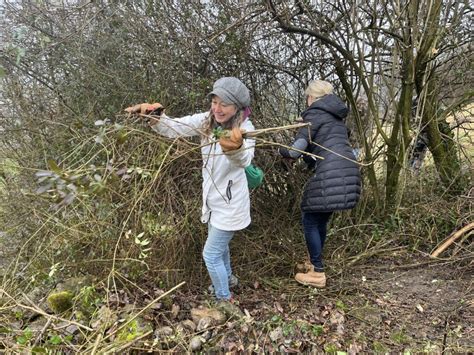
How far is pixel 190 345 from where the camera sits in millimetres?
2770

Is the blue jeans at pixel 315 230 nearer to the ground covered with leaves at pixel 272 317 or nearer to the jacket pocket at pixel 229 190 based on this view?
the ground covered with leaves at pixel 272 317

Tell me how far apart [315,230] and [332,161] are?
2.03ft

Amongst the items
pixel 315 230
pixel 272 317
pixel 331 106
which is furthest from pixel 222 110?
pixel 272 317

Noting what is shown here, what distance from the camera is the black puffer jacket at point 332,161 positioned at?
3.14 meters

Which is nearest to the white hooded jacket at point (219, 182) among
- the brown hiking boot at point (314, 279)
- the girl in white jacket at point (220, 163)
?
the girl in white jacket at point (220, 163)

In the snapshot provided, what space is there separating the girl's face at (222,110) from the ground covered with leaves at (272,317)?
45.2 inches

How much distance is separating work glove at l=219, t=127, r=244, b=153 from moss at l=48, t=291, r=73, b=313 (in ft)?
5.30

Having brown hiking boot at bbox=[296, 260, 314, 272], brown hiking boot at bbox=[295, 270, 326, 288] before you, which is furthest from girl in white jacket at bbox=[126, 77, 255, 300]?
brown hiking boot at bbox=[296, 260, 314, 272]

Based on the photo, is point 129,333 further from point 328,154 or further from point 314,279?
point 328,154

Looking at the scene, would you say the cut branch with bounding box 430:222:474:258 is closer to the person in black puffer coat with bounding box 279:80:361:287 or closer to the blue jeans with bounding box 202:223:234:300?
the person in black puffer coat with bounding box 279:80:361:287

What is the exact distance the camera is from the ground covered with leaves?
8.46 ft

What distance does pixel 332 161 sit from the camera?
316 cm

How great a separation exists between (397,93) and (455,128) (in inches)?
32.7

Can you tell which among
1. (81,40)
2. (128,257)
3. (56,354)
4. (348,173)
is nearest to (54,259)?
(128,257)
